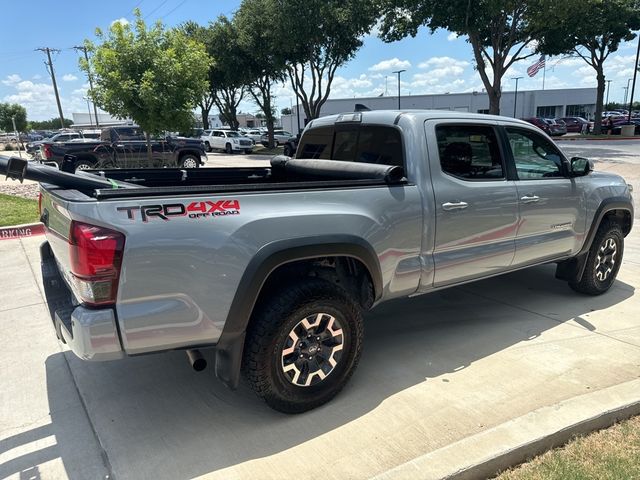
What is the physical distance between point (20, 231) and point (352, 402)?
23.0 feet

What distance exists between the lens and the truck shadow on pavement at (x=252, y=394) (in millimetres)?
2779

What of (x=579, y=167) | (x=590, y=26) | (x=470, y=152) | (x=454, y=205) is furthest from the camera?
(x=590, y=26)

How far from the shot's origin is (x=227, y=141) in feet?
114

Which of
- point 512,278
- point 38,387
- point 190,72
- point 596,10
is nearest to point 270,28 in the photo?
point 190,72

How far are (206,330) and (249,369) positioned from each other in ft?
1.23

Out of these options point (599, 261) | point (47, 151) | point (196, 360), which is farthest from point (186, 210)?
point (47, 151)

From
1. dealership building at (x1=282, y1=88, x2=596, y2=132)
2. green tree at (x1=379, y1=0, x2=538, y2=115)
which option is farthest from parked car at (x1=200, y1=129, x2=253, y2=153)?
dealership building at (x1=282, y1=88, x2=596, y2=132)

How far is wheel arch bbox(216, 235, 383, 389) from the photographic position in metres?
2.68

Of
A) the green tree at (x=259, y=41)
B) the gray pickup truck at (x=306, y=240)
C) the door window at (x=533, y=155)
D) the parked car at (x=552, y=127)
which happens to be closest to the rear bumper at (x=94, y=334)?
the gray pickup truck at (x=306, y=240)

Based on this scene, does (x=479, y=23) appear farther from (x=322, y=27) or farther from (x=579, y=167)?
(x=579, y=167)

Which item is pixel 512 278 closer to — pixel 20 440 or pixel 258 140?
pixel 20 440

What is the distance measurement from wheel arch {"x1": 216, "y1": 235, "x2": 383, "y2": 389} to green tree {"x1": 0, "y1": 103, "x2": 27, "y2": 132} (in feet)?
220

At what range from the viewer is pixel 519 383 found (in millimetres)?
3434

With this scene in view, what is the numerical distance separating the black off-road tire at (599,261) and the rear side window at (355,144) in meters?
2.64
